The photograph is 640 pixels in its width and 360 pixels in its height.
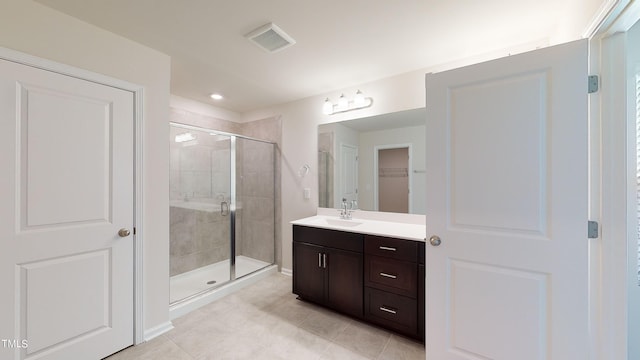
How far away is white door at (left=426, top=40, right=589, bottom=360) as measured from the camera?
1227mm

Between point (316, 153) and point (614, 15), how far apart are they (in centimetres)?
247

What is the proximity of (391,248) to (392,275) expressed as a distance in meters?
0.22

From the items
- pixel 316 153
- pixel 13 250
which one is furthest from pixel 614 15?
pixel 13 250

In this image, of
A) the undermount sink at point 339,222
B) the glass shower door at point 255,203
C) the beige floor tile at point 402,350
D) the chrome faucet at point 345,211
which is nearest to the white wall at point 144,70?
the glass shower door at point 255,203

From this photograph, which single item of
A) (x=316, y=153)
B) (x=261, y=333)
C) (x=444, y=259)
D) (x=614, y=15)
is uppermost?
(x=614, y=15)

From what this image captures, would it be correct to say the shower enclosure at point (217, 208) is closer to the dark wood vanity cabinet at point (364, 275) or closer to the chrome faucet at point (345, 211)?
the dark wood vanity cabinet at point (364, 275)

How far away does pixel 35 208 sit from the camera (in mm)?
1497

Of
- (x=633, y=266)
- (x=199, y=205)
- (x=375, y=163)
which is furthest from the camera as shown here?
(x=199, y=205)

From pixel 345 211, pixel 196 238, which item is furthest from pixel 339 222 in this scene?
pixel 196 238

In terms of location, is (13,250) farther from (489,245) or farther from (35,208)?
(489,245)

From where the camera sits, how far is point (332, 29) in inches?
69.9

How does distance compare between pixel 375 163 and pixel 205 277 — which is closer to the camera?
pixel 375 163

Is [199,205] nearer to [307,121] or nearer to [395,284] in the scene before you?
[307,121]

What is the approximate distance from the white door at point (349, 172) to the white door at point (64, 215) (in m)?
1.98
